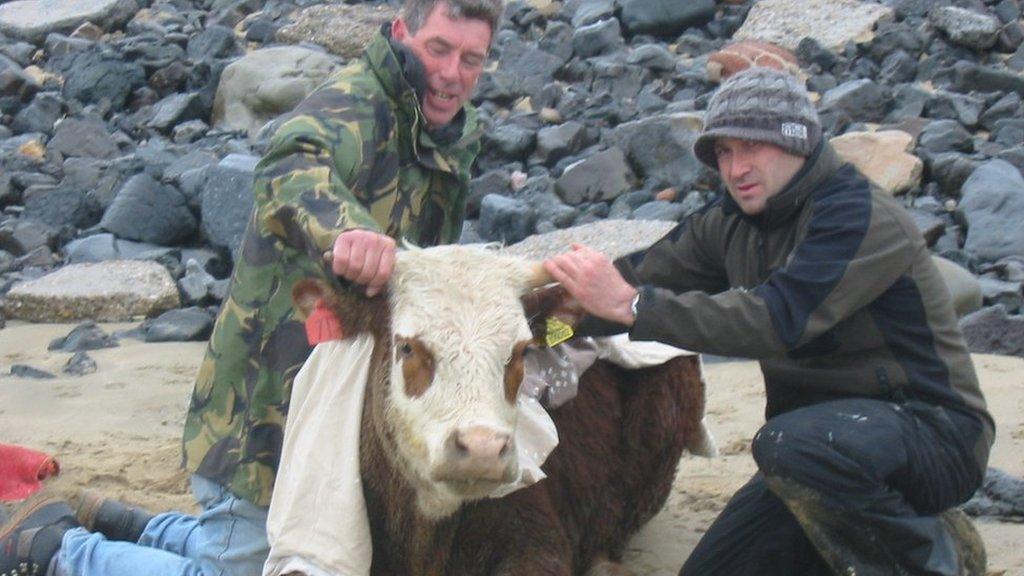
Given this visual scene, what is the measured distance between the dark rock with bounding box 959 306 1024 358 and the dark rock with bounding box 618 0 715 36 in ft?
25.7

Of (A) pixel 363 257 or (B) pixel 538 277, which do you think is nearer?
(A) pixel 363 257

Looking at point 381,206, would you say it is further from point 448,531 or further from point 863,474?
point 863,474

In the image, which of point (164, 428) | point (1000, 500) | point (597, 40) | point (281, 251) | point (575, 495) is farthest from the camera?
point (597, 40)

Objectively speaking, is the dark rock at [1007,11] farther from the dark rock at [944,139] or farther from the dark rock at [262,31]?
the dark rock at [262,31]

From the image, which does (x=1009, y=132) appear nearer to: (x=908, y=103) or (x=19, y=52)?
(x=908, y=103)

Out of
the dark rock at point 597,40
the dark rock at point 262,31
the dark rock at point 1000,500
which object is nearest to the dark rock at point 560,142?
the dark rock at point 597,40

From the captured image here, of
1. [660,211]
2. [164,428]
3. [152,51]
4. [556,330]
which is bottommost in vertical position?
[152,51]

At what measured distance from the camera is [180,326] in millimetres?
9906

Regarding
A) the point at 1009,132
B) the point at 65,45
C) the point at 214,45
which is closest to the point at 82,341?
the point at 1009,132

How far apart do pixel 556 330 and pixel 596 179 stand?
294 inches

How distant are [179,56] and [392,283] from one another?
41.9 feet

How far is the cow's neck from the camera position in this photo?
16.8ft

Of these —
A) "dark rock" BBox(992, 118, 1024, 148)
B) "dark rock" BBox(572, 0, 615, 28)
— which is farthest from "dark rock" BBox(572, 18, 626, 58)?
"dark rock" BBox(992, 118, 1024, 148)

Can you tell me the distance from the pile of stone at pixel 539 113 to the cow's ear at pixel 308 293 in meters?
4.87
